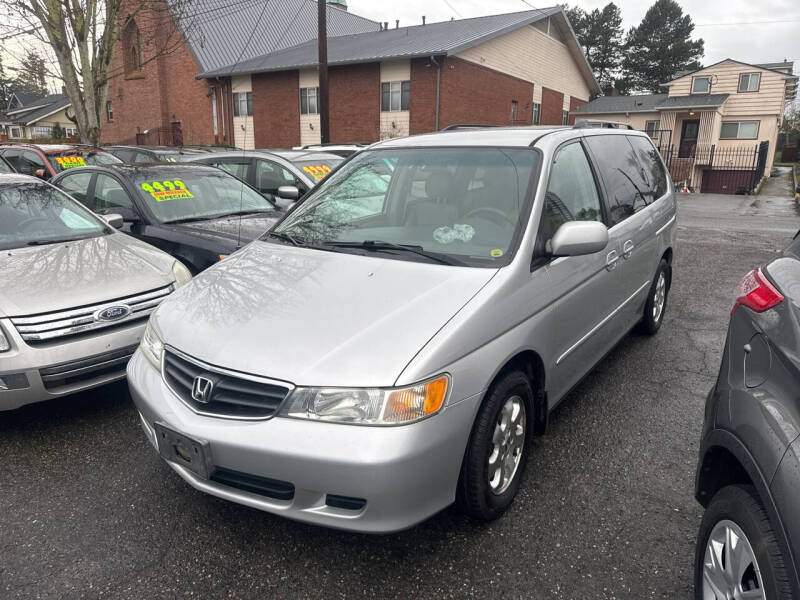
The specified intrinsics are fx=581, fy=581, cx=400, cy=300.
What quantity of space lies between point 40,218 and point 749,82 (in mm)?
37426

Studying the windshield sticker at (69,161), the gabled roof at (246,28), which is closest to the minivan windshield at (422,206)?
the windshield sticker at (69,161)

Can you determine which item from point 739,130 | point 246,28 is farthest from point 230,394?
point 739,130

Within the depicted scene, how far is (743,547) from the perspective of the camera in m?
1.73

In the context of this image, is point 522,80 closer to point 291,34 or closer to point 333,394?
point 291,34

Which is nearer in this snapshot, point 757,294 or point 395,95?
point 757,294

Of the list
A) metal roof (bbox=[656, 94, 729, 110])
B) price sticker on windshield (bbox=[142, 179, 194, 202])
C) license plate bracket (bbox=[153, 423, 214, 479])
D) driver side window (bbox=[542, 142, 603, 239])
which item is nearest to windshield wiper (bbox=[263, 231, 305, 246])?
license plate bracket (bbox=[153, 423, 214, 479])

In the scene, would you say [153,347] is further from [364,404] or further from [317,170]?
[317,170]

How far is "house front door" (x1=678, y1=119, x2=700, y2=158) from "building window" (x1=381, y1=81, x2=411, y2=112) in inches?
721

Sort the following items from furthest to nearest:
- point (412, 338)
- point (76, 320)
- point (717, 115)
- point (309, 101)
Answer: point (717, 115) → point (309, 101) → point (76, 320) → point (412, 338)

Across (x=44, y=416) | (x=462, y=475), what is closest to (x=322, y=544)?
(x=462, y=475)

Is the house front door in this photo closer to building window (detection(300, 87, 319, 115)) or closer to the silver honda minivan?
building window (detection(300, 87, 319, 115))

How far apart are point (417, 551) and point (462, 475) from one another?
16.1 inches

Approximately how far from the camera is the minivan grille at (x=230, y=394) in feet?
7.33

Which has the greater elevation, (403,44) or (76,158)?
(403,44)
